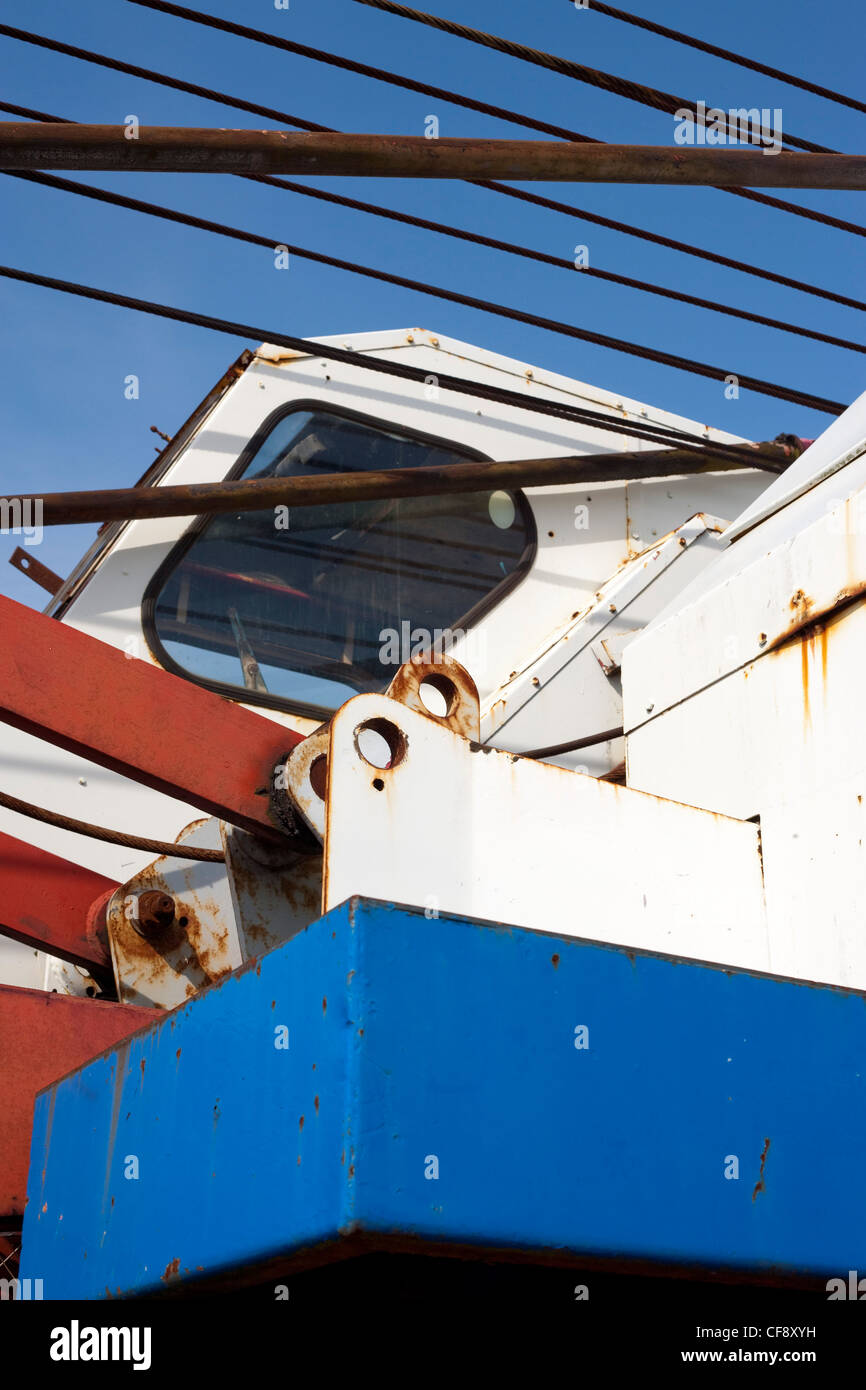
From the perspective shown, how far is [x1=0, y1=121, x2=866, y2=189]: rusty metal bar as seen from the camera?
1982mm

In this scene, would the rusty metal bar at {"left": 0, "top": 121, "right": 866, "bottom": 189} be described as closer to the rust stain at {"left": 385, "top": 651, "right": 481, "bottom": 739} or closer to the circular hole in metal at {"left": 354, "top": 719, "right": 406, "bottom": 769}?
the rust stain at {"left": 385, "top": 651, "right": 481, "bottom": 739}

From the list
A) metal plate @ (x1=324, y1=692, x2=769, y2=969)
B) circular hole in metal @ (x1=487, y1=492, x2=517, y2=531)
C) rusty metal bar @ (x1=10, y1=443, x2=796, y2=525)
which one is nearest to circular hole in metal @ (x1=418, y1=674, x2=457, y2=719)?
metal plate @ (x1=324, y1=692, x2=769, y2=969)

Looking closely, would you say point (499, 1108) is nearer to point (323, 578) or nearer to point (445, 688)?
point (445, 688)

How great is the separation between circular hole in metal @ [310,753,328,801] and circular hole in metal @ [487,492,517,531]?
1.99m

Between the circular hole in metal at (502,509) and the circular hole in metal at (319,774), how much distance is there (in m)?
1.99

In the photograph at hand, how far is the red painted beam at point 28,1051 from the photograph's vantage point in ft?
7.29

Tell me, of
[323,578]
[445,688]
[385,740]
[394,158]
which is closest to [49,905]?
[323,578]

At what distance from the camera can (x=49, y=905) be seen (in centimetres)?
293

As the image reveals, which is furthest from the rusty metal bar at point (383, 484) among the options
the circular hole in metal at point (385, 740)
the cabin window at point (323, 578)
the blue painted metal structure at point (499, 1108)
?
the blue painted metal structure at point (499, 1108)

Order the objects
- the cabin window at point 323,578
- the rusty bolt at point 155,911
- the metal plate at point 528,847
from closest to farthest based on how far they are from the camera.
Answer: the metal plate at point 528,847
the rusty bolt at point 155,911
the cabin window at point 323,578

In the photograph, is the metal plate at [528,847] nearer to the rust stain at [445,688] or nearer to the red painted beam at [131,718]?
the rust stain at [445,688]

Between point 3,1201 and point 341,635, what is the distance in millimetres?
1897

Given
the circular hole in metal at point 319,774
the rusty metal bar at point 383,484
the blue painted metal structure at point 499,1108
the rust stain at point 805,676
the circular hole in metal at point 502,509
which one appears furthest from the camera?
the circular hole in metal at point 502,509

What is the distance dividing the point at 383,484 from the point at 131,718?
1.65 metres
